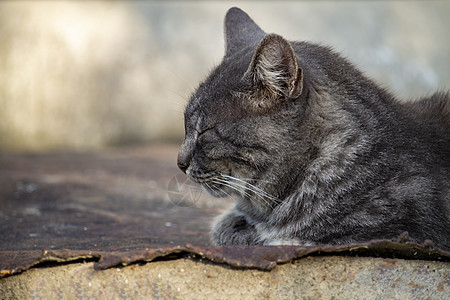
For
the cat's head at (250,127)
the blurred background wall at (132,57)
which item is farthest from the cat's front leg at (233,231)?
the blurred background wall at (132,57)

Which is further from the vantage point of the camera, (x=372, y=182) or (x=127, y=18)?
(x=127, y=18)

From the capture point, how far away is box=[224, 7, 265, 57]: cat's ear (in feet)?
10.5

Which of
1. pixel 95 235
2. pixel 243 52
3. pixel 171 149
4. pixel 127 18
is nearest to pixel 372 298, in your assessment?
pixel 243 52

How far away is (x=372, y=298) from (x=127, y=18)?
19.4 feet

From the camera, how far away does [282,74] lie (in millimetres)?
2553

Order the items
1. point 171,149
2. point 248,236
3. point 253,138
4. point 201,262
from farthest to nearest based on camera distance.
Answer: point 171,149
point 248,236
point 253,138
point 201,262

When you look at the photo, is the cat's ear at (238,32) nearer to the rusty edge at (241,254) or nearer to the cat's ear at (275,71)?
the cat's ear at (275,71)

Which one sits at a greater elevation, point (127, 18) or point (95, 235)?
point (127, 18)

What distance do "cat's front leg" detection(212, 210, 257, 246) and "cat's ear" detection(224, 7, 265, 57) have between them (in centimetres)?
85

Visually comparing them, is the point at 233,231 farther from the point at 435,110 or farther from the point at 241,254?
the point at 435,110

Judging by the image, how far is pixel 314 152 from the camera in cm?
261

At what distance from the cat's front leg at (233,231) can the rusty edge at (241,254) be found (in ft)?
2.23

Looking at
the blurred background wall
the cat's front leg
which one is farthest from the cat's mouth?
the blurred background wall

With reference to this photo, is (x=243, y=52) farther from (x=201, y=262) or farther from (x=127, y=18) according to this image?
(x=127, y=18)
